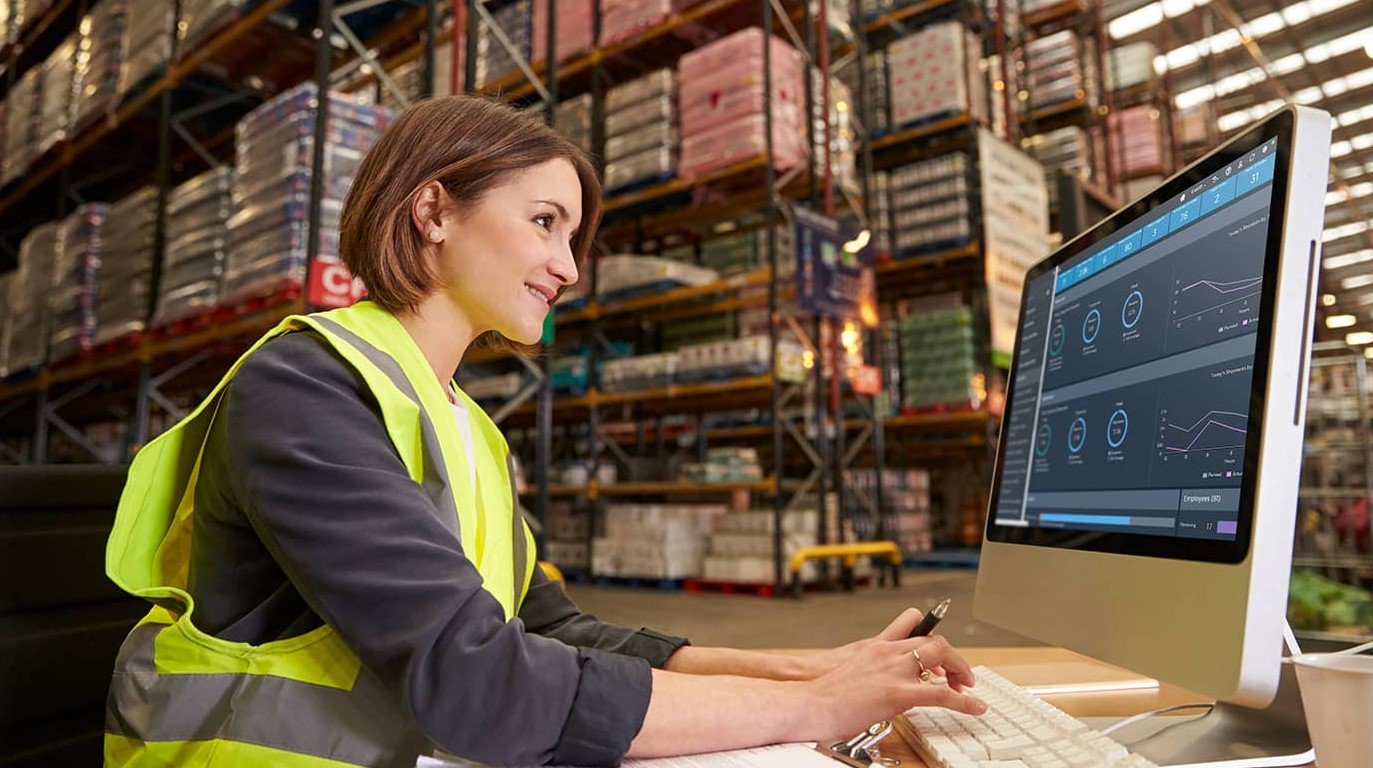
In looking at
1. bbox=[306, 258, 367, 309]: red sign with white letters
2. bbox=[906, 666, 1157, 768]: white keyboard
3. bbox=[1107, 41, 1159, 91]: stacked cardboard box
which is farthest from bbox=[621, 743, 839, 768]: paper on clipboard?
bbox=[1107, 41, 1159, 91]: stacked cardboard box

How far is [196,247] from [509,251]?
4715 millimetres

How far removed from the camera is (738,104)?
18.8ft

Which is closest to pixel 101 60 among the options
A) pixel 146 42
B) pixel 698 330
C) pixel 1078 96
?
pixel 146 42

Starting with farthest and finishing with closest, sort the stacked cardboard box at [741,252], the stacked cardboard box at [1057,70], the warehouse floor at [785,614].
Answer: the stacked cardboard box at [1057,70]
the stacked cardboard box at [741,252]
the warehouse floor at [785,614]

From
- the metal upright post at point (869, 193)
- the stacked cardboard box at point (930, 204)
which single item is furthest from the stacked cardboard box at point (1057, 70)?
the stacked cardboard box at point (930, 204)

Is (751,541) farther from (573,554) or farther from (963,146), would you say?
(963,146)

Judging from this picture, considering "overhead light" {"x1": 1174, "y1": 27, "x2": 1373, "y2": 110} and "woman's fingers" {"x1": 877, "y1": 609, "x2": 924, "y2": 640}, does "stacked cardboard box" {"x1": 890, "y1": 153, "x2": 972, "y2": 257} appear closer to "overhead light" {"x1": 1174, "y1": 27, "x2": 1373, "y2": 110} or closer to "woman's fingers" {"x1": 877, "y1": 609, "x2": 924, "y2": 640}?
"woman's fingers" {"x1": 877, "y1": 609, "x2": 924, "y2": 640}

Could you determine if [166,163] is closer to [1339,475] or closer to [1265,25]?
[1339,475]

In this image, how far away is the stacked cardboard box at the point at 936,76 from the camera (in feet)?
22.9

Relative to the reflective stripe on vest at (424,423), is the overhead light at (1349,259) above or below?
above

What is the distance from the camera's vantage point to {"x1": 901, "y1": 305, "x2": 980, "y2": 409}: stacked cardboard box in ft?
23.5

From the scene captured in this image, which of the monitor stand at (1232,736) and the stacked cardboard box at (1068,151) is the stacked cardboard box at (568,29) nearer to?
the stacked cardboard box at (1068,151)

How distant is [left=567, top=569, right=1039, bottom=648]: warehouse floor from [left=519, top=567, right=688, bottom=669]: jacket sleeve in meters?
2.20

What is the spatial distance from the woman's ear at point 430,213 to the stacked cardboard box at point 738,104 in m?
4.78
